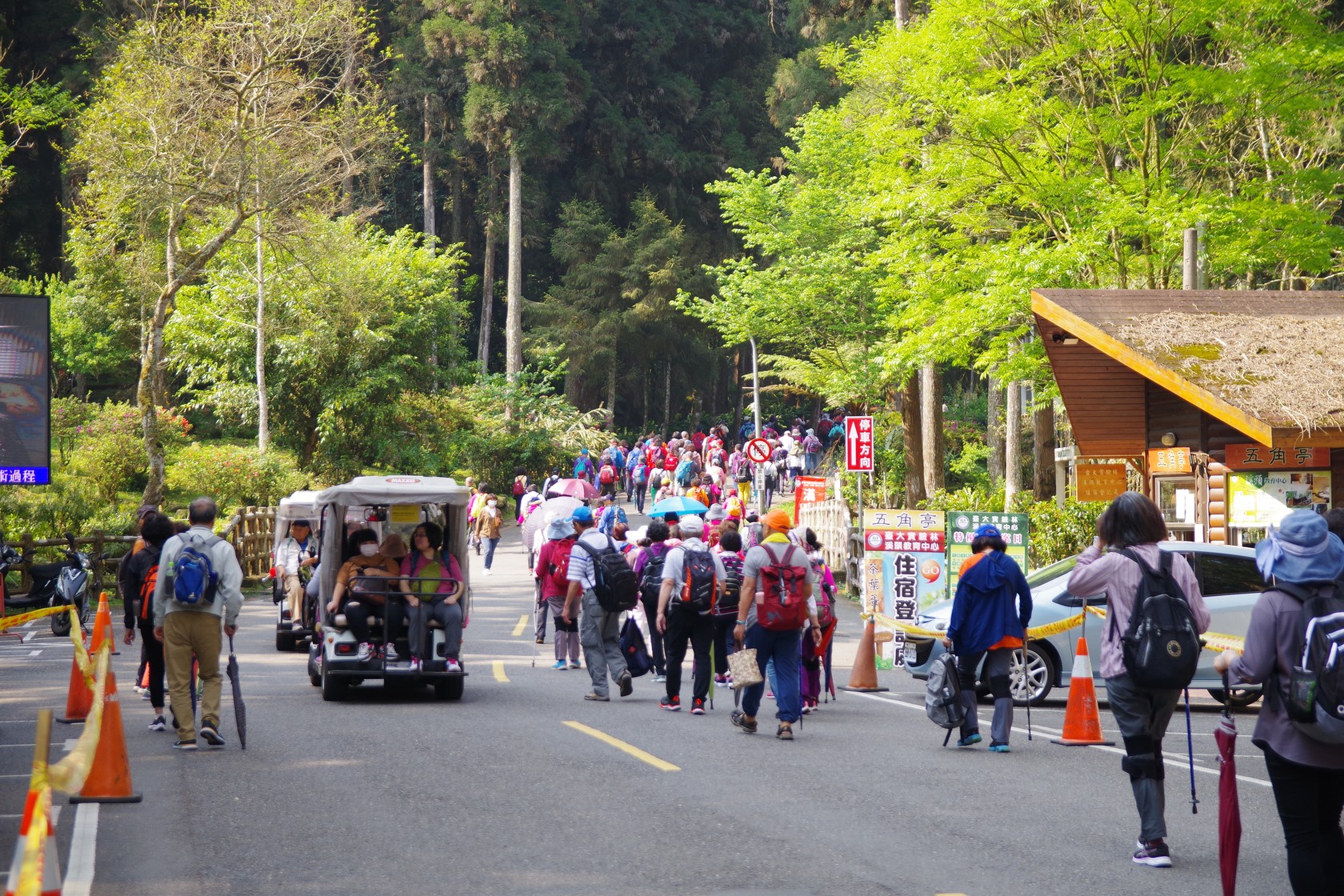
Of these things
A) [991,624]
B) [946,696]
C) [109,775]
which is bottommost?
[109,775]

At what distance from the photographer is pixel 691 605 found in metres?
13.3

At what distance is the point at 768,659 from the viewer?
12.1m

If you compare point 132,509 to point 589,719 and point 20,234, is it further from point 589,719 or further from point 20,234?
point 20,234

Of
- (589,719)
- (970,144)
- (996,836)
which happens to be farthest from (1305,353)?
(996,836)

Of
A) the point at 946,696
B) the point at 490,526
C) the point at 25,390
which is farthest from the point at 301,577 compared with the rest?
the point at 490,526

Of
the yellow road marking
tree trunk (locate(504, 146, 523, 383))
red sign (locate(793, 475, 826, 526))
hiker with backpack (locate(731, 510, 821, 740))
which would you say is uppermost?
tree trunk (locate(504, 146, 523, 383))

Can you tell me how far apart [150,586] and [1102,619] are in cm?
966

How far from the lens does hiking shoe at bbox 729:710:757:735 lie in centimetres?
1211

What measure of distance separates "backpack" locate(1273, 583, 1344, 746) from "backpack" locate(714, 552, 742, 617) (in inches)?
314

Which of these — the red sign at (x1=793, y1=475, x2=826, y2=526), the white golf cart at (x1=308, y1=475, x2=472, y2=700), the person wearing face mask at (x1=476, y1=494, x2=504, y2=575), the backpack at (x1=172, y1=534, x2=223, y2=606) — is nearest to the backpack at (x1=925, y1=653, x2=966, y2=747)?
the white golf cart at (x1=308, y1=475, x2=472, y2=700)

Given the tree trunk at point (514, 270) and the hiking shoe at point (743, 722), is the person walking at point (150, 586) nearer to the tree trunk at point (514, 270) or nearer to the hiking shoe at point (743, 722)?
the hiking shoe at point (743, 722)

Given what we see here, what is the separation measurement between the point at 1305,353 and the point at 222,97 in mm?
22880

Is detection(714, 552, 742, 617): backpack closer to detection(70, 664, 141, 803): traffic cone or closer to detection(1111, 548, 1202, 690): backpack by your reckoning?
detection(70, 664, 141, 803): traffic cone

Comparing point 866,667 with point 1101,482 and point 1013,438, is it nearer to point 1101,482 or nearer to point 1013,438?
point 1101,482
